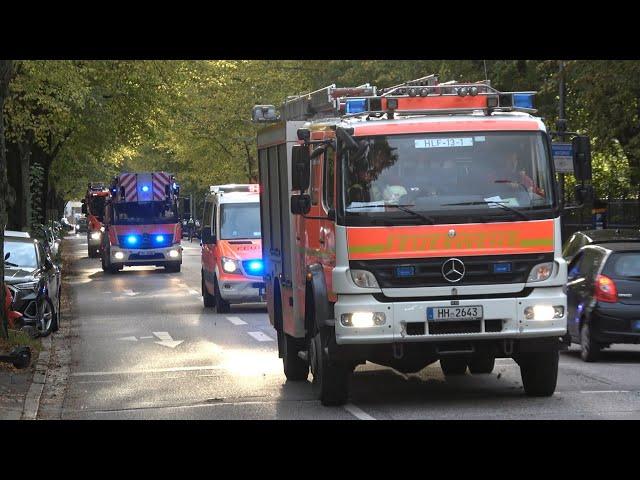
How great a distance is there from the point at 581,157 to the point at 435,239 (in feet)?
5.39

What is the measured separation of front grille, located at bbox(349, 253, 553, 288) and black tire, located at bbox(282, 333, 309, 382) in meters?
3.07

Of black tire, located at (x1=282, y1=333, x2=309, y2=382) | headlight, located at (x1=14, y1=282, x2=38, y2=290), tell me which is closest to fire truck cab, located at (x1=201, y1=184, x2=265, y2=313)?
headlight, located at (x1=14, y1=282, x2=38, y2=290)

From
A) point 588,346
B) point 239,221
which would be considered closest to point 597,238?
point 588,346

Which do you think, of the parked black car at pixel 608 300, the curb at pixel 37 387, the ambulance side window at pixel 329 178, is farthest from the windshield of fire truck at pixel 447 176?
the parked black car at pixel 608 300

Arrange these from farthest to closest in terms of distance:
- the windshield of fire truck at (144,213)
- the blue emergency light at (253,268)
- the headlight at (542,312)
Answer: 1. the windshield of fire truck at (144,213)
2. the blue emergency light at (253,268)
3. the headlight at (542,312)

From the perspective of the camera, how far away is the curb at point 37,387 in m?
13.4

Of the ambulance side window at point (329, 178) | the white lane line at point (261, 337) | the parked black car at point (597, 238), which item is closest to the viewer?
the ambulance side window at point (329, 178)

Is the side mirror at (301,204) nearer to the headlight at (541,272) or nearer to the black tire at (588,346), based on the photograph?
the headlight at (541,272)

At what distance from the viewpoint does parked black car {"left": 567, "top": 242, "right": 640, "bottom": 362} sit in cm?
1669

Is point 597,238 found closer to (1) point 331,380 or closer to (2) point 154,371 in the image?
(2) point 154,371

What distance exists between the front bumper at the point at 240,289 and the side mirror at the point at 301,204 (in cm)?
1278

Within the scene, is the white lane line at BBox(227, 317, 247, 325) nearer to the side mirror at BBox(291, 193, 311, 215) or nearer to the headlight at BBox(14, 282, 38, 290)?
the headlight at BBox(14, 282, 38, 290)

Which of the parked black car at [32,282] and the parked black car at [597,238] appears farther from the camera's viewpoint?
the parked black car at [32,282]
